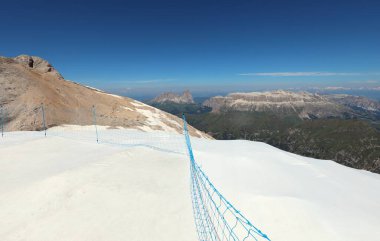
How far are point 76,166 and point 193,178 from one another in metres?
8.32

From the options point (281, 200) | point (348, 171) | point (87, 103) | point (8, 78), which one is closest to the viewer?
point (281, 200)

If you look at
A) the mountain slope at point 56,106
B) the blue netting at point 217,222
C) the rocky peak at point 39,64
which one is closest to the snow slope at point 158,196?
the blue netting at point 217,222

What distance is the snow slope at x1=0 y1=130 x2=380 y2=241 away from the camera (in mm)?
12406

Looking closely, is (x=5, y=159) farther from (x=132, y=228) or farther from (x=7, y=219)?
(x=132, y=228)

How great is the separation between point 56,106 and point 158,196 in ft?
136

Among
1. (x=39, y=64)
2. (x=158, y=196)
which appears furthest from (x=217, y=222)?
(x=39, y=64)

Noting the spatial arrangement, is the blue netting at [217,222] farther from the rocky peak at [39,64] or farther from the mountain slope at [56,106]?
the rocky peak at [39,64]

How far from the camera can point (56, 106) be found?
165ft

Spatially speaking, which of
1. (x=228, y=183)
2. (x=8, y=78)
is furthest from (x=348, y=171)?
(x=8, y=78)

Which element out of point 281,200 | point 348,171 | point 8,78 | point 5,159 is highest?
point 8,78

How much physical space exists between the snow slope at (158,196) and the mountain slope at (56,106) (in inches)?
970

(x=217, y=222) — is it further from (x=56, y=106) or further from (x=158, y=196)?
(x=56, y=106)

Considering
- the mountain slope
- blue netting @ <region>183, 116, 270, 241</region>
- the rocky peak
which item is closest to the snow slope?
blue netting @ <region>183, 116, 270, 241</region>

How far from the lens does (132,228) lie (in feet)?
42.3
